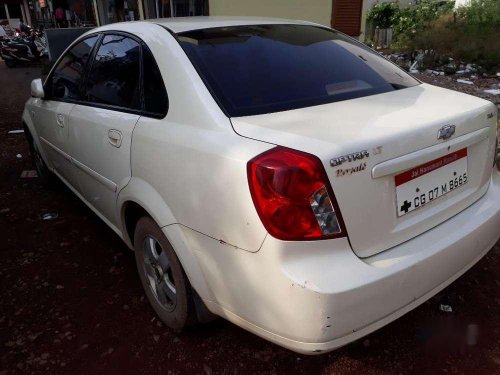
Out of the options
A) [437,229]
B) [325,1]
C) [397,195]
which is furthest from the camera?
[325,1]

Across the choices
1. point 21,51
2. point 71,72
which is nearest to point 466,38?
point 71,72

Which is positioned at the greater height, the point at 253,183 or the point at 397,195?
the point at 253,183

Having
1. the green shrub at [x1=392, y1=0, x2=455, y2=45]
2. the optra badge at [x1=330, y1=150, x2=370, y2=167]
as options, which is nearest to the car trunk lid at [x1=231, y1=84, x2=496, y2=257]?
the optra badge at [x1=330, y1=150, x2=370, y2=167]

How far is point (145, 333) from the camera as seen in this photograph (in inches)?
91.5

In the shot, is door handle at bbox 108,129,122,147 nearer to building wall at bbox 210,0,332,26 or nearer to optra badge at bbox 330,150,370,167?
optra badge at bbox 330,150,370,167

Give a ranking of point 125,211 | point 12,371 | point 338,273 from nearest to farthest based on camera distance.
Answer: point 338,273
point 12,371
point 125,211

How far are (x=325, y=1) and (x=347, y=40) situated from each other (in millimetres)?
8914

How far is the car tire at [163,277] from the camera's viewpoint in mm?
2053

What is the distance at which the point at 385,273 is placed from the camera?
5.23ft

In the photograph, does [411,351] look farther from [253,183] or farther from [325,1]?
[325,1]

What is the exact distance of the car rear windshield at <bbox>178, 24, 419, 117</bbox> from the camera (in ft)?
6.39

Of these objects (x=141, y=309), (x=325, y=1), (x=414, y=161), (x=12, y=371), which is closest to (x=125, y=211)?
(x=141, y=309)

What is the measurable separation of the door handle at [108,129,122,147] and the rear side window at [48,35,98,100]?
30.4 inches

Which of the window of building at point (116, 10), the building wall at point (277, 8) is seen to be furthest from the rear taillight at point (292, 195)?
the window of building at point (116, 10)
